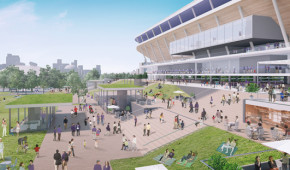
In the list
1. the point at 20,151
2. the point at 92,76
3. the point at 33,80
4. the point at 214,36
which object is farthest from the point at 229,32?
the point at 92,76

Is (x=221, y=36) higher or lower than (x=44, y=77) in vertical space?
higher

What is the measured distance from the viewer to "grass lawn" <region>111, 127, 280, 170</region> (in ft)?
37.2

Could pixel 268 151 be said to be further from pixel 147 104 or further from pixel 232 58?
Answer: pixel 232 58

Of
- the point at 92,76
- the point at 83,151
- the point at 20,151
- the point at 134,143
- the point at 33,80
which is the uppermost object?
the point at 92,76

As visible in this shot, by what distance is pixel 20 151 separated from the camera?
1577cm

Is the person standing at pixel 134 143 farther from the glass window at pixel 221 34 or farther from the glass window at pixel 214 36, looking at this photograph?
the glass window at pixel 214 36

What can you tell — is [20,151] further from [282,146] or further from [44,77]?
[44,77]

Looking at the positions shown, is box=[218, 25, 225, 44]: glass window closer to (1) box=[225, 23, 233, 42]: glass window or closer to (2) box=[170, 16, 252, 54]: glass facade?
(2) box=[170, 16, 252, 54]: glass facade

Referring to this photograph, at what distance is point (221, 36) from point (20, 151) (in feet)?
118

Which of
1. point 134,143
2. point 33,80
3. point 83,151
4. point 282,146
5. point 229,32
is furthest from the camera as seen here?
point 33,80

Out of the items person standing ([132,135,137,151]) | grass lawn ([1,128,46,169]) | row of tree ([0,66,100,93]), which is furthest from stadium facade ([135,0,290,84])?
row of tree ([0,66,100,93])

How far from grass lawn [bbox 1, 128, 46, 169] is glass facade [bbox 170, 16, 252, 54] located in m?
32.5

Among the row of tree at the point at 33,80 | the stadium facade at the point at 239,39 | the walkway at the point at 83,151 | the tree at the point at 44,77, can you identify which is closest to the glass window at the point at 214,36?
the stadium facade at the point at 239,39

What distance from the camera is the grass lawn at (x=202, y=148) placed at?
11328 millimetres
